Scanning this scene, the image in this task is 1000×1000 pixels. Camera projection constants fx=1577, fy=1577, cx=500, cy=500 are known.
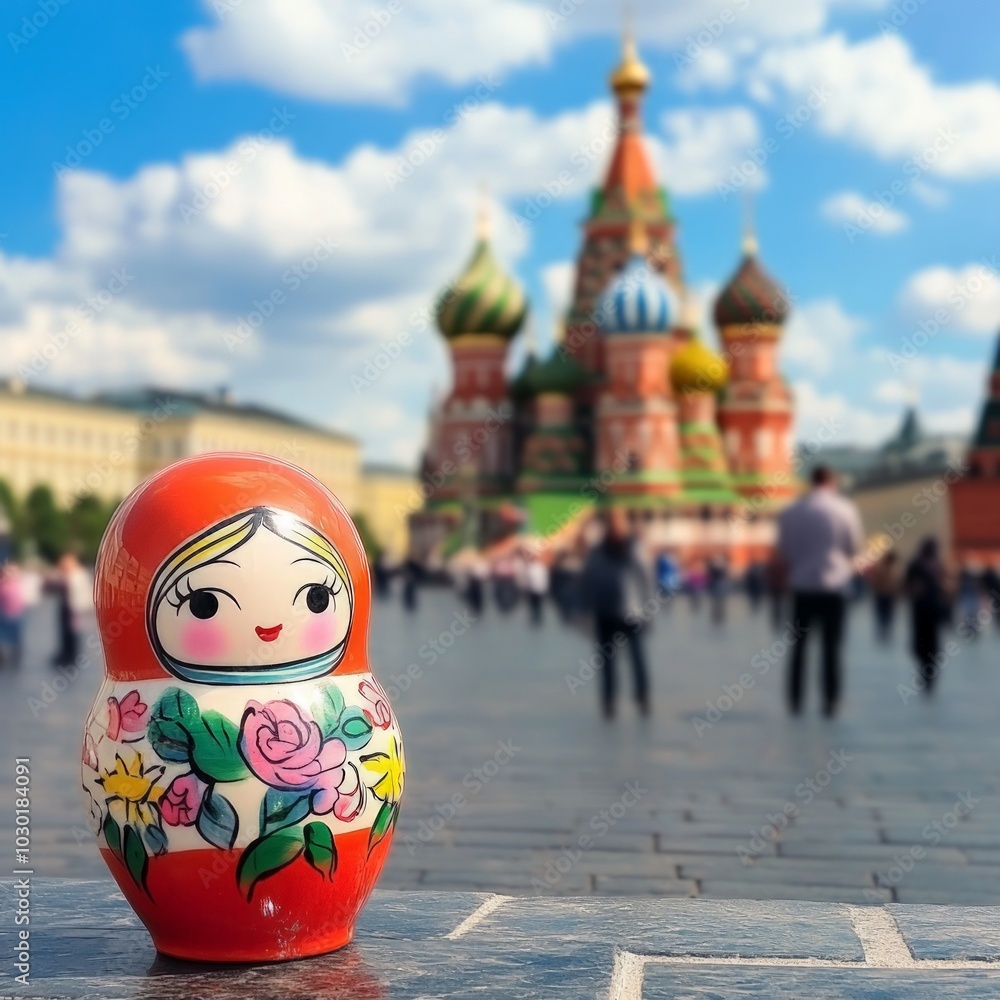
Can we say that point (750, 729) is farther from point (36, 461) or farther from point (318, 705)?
point (36, 461)

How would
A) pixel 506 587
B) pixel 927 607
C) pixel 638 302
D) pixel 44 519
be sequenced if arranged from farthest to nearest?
pixel 44 519
pixel 638 302
pixel 506 587
pixel 927 607

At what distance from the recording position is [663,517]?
59.2 m

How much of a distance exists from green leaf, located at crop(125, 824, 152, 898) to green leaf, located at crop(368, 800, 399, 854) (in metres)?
0.45

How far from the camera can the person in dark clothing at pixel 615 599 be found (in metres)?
10.1

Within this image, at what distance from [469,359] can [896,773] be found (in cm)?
5919

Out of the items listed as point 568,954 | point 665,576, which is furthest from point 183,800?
point 665,576

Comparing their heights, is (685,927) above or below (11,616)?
below

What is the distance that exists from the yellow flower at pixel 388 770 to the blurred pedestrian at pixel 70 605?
35.9 ft

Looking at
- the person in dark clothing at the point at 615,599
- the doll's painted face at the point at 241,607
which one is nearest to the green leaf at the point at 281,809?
the doll's painted face at the point at 241,607

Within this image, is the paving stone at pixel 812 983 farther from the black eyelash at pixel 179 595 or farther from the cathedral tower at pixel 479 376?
the cathedral tower at pixel 479 376

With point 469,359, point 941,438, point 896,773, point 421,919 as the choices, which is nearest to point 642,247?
point 469,359

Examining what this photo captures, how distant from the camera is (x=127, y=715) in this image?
3117 millimetres

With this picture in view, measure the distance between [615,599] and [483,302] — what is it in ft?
182

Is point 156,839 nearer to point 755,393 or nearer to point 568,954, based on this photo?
point 568,954
